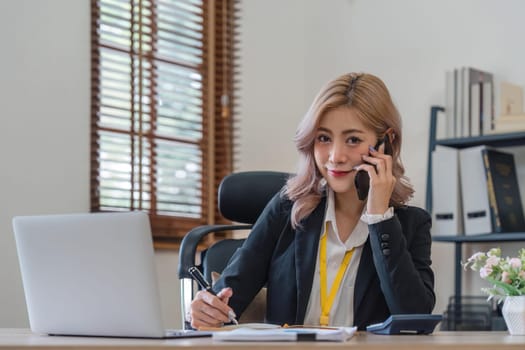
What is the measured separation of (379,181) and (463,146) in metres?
2.04

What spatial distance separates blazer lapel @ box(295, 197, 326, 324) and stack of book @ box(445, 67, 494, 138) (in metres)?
1.81

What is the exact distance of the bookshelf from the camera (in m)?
3.85

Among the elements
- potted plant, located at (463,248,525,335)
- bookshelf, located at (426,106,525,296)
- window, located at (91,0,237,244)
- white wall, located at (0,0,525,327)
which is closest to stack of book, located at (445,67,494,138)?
bookshelf, located at (426,106,525,296)

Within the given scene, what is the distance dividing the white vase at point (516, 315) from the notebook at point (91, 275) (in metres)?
0.64

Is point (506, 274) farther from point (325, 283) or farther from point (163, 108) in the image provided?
point (163, 108)

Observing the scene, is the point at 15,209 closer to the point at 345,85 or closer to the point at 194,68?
the point at 194,68

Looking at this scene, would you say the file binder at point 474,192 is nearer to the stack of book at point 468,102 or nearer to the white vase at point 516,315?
the stack of book at point 468,102

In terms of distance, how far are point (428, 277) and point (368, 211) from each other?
0.24 metres

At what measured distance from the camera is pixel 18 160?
11.5 ft

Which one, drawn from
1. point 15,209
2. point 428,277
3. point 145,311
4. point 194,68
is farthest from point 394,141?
point 194,68

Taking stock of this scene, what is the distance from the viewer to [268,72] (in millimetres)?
4695

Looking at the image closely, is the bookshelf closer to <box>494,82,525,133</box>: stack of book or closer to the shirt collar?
<box>494,82,525,133</box>: stack of book

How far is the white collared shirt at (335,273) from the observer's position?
2232mm

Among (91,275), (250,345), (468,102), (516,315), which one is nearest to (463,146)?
(468,102)
